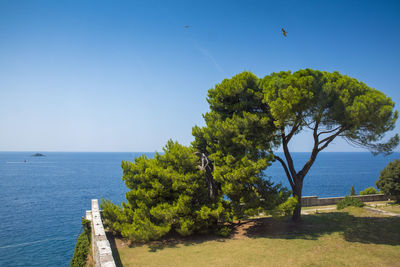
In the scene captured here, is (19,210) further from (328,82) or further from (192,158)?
(328,82)

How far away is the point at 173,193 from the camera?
14.2 meters

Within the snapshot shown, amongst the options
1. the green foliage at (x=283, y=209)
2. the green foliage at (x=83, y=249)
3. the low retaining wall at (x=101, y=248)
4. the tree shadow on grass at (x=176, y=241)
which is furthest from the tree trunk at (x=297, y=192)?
the green foliage at (x=83, y=249)

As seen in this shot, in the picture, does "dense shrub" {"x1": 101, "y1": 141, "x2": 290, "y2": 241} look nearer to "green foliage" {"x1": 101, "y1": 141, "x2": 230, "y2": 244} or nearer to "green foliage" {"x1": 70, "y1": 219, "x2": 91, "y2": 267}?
"green foliage" {"x1": 101, "y1": 141, "x2": 230, "y2": 244}

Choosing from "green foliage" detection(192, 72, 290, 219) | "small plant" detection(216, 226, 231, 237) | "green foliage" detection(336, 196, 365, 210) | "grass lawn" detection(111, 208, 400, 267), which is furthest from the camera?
"green foliage" detection(336, 196, 365, 210)

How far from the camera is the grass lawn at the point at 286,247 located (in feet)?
34.4

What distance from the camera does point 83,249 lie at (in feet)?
44.8

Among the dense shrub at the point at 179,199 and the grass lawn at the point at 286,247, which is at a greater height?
the dense shrub at the point at 179,199

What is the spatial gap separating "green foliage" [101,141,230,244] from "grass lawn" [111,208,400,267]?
801 millimetres

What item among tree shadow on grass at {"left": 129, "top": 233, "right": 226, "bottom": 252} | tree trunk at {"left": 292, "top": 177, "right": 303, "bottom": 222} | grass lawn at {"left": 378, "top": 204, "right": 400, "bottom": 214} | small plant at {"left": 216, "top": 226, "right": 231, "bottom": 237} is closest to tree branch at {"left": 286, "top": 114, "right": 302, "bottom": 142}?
tree trunk at {"left": 292, "top": 177, "right": 303, "bottom": 222}

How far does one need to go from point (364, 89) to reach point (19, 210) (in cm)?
3990

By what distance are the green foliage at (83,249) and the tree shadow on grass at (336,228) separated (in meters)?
8.56

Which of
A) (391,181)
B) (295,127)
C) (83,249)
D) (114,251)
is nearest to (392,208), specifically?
(391,181)

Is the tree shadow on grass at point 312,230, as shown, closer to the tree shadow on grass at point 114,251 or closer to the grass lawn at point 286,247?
the grass lawn at point 286,247

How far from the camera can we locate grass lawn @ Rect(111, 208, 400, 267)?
10.5 metres
